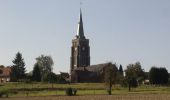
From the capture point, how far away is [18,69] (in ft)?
446

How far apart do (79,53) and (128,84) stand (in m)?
105

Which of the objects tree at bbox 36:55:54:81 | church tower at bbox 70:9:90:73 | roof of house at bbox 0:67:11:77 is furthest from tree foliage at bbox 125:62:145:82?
church tower at bbox 70:9:90:73

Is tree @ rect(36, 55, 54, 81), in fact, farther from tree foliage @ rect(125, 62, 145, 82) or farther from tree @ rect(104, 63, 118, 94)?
tree @ rect(104, 63, 118, 94)

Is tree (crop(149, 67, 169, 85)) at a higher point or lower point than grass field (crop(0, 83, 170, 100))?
higher

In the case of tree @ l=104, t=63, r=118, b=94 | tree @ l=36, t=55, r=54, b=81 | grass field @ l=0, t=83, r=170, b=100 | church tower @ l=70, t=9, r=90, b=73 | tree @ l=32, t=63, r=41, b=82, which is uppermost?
church tower @ l=70, t=9, r=90, b=73

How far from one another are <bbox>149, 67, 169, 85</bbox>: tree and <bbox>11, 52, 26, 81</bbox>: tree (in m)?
44.2

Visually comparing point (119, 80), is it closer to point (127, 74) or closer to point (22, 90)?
point (127, 74)

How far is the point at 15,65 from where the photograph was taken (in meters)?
138

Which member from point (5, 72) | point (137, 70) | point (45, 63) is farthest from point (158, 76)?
point (5, 72)

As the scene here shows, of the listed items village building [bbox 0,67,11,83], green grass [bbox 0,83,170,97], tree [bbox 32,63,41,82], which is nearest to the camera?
green grass [bbox 0,83,170,97]

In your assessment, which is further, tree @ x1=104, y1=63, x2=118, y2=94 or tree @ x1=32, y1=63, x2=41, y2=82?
tree @ x1=32, y1=63, x2=41, y2=82

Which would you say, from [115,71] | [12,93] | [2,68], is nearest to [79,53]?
[2,68]

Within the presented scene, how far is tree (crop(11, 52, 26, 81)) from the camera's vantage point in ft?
427

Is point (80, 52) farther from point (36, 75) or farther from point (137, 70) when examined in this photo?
point (137, 70)
